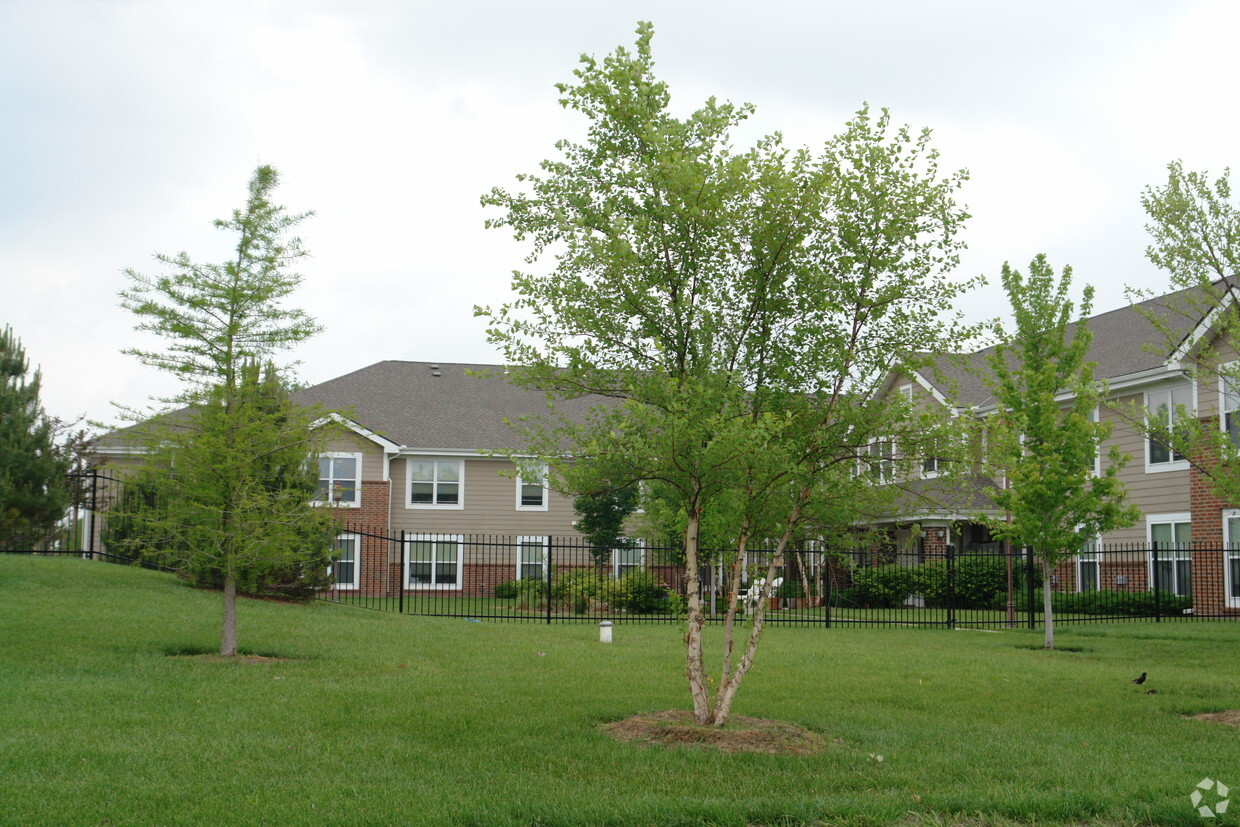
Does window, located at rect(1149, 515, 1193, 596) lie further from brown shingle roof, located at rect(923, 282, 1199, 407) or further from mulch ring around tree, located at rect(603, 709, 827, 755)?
mulch ring around tree, located at rect(603, 709, 827, 755)

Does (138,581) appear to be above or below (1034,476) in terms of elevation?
below

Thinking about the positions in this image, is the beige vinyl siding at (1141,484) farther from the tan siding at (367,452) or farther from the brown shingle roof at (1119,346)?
the tan siding at (367,452)

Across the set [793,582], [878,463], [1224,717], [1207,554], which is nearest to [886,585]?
[793,582]

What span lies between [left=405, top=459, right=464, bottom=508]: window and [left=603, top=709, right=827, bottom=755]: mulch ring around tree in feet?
74.7

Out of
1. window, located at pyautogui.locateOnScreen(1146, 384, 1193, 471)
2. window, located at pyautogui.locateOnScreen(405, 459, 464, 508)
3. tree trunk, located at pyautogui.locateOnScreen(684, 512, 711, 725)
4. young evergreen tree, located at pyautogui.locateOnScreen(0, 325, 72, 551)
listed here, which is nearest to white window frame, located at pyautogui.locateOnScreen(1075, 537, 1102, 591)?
window, located at pyautogui.locateOnScreen(1146, 384, 1193, 471)

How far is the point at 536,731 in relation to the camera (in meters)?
8.31

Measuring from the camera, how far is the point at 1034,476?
1648 cm

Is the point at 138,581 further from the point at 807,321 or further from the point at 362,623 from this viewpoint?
the point at 807,321

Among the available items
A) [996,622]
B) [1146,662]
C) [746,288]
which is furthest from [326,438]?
[996,622]

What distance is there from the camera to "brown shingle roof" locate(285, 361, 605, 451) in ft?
102

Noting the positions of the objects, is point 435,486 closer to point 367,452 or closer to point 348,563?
point 367,452

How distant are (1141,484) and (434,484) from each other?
1869 cm

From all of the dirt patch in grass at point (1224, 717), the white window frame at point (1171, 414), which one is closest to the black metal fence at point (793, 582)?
the white window frame at point (1171, 414)

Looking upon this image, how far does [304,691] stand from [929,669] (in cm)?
735
